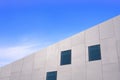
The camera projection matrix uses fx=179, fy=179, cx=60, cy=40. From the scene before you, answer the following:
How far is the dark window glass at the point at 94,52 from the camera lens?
21.7 m

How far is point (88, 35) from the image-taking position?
2333 centimetres

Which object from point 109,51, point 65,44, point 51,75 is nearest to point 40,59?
point 51,75

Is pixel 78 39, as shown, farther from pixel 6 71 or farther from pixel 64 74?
pixel 6 71

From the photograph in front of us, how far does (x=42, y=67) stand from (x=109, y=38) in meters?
10.8

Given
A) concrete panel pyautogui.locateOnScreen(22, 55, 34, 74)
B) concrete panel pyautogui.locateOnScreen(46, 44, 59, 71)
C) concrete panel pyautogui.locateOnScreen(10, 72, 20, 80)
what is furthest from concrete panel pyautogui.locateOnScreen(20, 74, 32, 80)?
concrete panel pyautogui.locateOnScreen(46, 44, 59, 71)

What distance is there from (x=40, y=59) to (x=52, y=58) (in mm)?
2312

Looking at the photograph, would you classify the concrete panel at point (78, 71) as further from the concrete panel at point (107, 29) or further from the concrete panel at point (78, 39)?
the concrete panel at point (107, 29)

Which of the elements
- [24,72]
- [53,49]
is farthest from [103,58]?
[24,72]

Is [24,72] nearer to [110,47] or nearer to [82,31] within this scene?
[82,31]

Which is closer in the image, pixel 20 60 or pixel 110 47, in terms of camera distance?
pixel 110 47

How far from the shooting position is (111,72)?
19828 mm

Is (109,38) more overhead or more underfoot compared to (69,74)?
more overhead

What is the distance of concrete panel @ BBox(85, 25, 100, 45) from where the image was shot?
2252cm

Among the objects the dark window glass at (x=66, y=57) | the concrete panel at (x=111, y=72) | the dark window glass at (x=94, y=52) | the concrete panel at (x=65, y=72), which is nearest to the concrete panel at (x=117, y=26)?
the dark window glass at (x=94, y=52)
